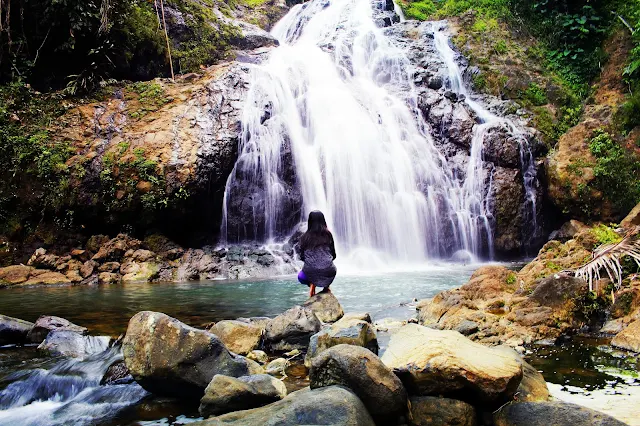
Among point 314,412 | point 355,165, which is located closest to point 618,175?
point 355,165

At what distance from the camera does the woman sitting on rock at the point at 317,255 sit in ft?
23.3

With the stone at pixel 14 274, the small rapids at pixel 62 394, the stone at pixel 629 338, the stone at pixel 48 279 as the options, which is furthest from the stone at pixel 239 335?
the stone at pixel 14 274

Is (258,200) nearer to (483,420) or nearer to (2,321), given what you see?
(2,321)

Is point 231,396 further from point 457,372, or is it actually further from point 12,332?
point 12,332

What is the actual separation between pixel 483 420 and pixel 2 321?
6077mm

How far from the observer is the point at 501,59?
2180 centimetres

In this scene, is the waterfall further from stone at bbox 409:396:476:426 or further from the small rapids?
stone at bbox 409:396:476:426

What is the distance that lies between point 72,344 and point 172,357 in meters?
2.52

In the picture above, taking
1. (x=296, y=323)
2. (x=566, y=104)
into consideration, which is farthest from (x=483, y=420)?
(x=566, y=104)

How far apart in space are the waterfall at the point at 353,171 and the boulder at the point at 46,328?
918 cm

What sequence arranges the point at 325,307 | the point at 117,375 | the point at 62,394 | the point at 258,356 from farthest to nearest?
the point at 325,307
the point at 258,356
the point at 117,375
the point at 62,394

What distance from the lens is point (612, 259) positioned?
5.92 meters

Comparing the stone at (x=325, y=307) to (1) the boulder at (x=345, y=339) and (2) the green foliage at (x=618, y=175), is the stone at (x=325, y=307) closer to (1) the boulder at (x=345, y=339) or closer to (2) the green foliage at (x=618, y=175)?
(1) the boulder at (x=345, y=339)

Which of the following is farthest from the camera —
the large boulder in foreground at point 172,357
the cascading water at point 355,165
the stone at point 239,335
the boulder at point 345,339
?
the cascading water at point 355,165
